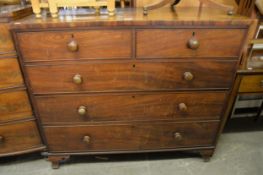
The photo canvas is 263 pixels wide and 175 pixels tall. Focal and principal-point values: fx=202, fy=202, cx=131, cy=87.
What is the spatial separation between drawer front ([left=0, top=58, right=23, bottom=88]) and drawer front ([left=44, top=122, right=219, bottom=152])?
1.08 feet

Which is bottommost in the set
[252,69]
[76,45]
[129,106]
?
[129,106]

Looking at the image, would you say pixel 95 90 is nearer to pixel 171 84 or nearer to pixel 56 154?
pixel 171 84

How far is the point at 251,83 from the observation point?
4.40 feet

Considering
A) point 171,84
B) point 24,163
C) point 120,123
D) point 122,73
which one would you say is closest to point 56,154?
point 24,163

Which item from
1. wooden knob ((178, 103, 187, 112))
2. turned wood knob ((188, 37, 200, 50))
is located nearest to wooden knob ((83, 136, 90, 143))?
wooden knob ((178, 103, 187, 112))

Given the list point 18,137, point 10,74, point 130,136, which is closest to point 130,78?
point 130,136

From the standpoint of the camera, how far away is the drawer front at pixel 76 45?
93 centimetres

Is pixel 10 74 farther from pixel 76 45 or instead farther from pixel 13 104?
pixel 76 45

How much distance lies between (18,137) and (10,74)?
1.42 feet

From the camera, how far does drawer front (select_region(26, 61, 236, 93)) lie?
1.02 meters

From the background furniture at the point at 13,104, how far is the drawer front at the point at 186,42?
23.9 inches

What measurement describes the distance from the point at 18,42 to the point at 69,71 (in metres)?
0.26

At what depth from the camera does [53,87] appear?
107 centimetres

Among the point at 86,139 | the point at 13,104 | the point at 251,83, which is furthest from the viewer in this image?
the point at 251,83
